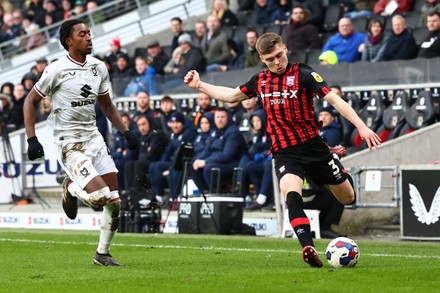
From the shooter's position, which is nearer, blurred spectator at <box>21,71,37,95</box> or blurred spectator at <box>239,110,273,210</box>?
blurred spectator at <box>239,110,273,210</box>

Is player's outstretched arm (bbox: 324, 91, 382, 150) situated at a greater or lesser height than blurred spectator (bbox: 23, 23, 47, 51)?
lesser

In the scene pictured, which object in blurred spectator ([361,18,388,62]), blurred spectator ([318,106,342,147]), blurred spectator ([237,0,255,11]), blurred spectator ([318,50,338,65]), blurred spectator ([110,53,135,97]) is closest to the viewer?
A: blurred spectator ([318,106,342,147])

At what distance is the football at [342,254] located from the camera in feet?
35.2

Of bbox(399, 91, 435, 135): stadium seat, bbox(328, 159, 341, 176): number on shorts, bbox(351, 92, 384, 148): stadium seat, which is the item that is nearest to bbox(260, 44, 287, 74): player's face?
bbox(328, 159, 341, 176): number on shorts

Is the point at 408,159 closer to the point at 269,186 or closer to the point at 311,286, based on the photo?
the point at 269,186

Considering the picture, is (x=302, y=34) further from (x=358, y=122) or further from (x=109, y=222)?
(x=358, y=122)

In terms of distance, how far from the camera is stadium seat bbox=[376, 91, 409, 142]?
1878 centimetres

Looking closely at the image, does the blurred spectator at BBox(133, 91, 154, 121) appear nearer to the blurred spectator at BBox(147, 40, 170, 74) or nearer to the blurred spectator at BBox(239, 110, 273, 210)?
the blurred spectator at BBox(147, 40, 170, 74)

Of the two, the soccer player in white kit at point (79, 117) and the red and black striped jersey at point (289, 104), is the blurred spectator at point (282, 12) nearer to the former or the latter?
the soccer player in white kit at point (79, 117)

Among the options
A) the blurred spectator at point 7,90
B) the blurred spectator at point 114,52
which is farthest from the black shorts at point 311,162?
the blurred spectator at point 7,90

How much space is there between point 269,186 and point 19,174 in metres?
7.39

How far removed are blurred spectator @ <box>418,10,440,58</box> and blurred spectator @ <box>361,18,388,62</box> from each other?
949 mm

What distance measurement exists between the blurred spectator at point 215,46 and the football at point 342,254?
12.5m

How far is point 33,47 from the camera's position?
31.2 metres
